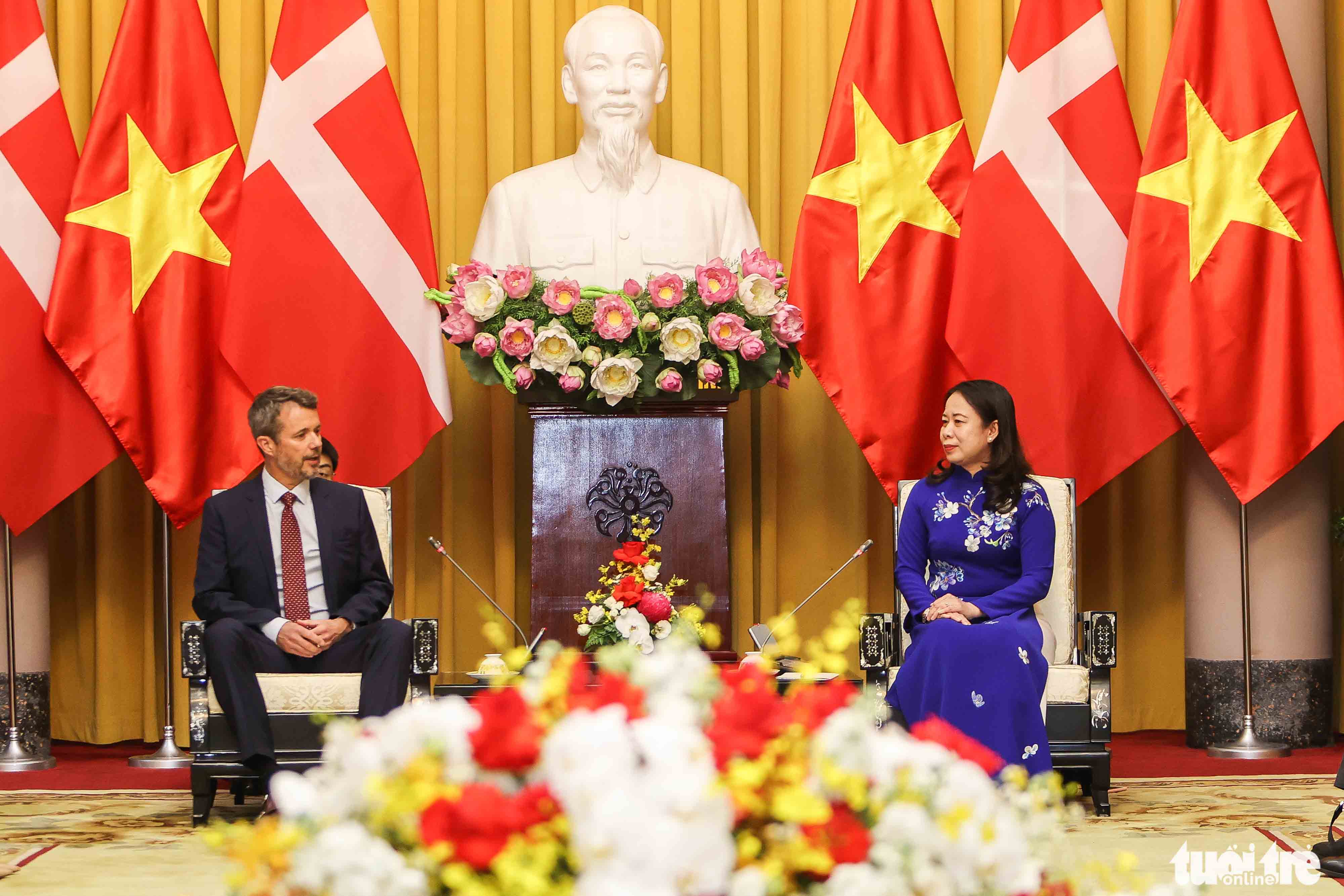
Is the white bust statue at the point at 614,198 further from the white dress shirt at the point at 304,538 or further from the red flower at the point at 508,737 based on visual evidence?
the red flower at the point at 508,737

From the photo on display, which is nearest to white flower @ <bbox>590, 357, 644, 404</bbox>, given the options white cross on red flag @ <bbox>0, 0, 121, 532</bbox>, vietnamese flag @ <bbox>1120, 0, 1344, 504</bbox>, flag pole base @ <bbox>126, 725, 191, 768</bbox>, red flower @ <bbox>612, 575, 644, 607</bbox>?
red flower @ <bbox>612, 575, 644, 607</bbox>

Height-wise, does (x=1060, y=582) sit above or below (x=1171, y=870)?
above

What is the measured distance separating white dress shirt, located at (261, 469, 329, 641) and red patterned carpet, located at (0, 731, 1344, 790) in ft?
3.00

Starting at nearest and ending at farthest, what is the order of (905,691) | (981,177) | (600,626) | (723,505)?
1. (905,691)
2. (600,626)
3. (723,505)
4. (981,177)

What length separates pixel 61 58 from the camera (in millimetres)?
5578

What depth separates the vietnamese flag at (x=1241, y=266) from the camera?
4.86 meters

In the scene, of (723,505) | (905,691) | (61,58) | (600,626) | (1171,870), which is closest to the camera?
(1171,870)

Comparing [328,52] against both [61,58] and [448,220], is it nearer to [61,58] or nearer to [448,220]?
[448,220]

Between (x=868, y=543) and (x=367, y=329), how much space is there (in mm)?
1873

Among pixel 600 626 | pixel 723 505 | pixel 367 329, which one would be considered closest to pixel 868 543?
pixel 723 505

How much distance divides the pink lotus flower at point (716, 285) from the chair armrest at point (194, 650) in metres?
1.75

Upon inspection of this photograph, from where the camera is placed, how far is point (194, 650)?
3881mm

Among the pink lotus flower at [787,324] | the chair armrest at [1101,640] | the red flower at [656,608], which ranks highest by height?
the pink lotus flower at [787,324]

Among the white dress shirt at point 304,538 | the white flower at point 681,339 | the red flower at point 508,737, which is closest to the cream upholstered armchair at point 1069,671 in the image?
the white flower at point 681,339
